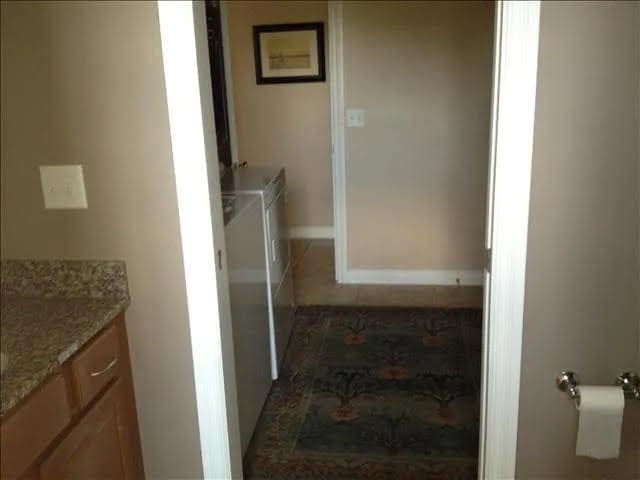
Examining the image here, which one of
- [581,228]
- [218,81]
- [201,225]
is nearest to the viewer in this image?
[581,228]

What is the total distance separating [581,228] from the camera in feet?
4.53

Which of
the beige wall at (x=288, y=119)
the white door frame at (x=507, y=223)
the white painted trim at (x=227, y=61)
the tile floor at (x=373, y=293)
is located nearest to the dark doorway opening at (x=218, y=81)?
the white painted trim at (x=227, y=61)

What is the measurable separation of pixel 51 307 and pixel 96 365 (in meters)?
0.20

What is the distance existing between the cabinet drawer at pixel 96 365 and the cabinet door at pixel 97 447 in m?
0.04

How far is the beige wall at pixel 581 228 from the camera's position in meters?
1.28

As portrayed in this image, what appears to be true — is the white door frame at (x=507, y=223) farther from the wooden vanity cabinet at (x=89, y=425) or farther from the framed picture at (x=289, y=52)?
the framed picture at (x=289, y=52)

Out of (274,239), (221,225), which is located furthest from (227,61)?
(221,225)

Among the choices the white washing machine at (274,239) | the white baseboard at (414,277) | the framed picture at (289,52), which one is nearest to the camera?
the white washing machine at (274,239)

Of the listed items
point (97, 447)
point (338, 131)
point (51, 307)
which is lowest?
point (97, 447)

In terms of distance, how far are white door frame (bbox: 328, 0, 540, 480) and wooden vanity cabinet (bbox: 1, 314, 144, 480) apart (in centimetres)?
95

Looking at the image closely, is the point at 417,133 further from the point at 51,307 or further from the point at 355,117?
the point at 51,307

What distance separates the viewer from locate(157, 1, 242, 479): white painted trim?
1376mm

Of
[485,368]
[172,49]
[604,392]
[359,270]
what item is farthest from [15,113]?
[359,270]

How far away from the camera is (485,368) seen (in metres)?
1.54
